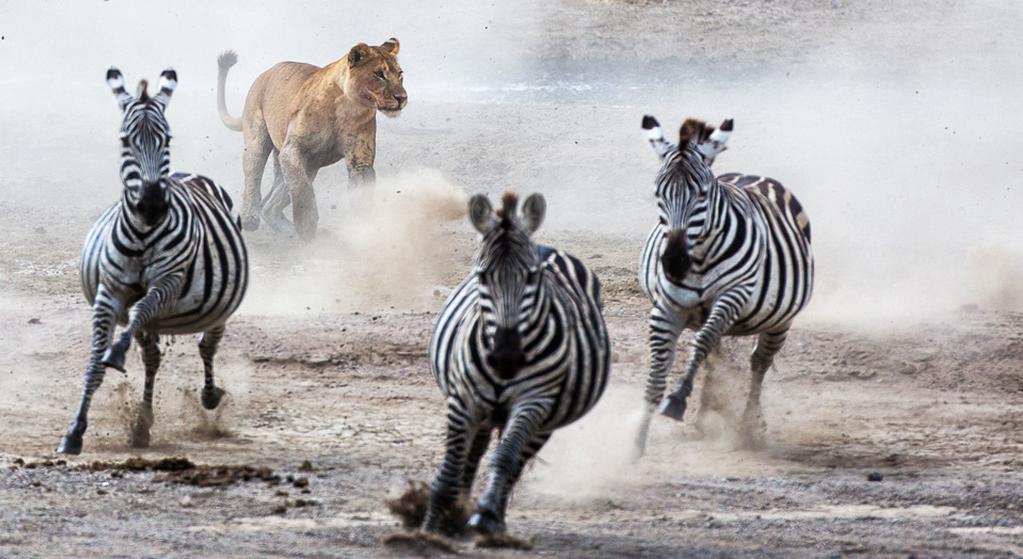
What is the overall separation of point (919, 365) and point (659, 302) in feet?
10.8

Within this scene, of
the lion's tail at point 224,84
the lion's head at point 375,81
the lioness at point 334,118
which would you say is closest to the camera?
the lion's head at point 375,81

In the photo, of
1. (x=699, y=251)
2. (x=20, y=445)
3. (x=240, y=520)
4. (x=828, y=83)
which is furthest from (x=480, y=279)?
(x=828, y=83)

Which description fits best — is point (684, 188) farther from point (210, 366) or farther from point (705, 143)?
point (210, 366)

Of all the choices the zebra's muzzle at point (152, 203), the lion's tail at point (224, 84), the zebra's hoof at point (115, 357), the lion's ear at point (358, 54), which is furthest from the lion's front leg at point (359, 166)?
the zebra's hoof at point (115, 357)

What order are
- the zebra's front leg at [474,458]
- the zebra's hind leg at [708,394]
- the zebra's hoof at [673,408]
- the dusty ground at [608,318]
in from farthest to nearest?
the zebra's hind leg at [708,394], the zebra's hoof at [673,408], the dusty ground at [608,318], the zebra's front leg at [474,458]

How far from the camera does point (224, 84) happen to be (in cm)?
1797

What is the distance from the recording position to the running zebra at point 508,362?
6.31 metres

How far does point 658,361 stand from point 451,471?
2.60 m

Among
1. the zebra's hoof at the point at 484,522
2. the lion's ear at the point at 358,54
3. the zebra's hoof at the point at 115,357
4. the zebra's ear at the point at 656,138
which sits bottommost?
the zebra's hoof at the point at 484,522

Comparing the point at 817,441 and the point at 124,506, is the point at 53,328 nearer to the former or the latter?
the point at 124,506

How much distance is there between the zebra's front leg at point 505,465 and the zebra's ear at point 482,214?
0.79 m

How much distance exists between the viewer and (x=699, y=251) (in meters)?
8.82

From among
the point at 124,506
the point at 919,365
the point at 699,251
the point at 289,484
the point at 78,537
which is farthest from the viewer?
the point at 919,365

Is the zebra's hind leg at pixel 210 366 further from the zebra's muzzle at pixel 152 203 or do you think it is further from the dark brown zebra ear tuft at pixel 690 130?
the dark brown zebra ear tuft at pixel 690 130
